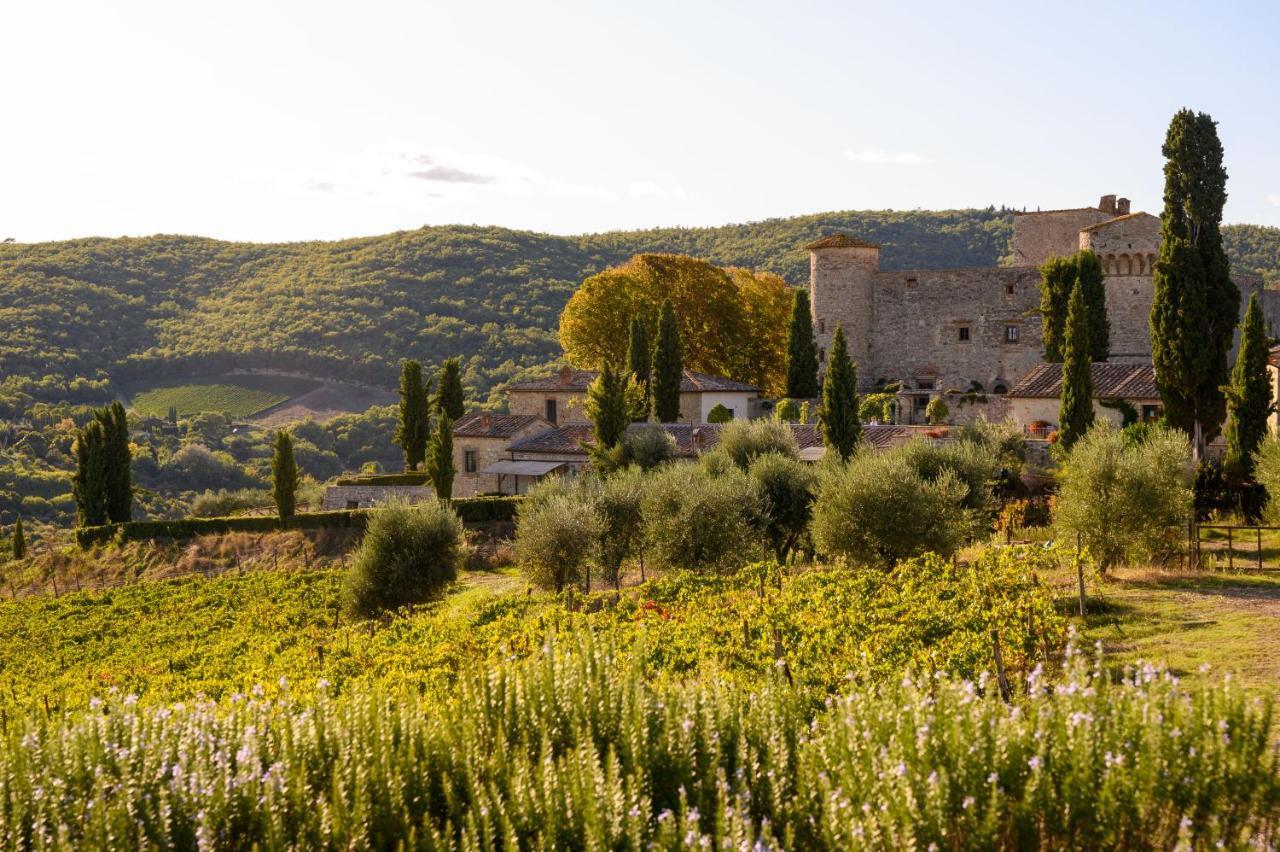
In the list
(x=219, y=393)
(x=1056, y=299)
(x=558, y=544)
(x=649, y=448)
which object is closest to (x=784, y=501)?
(x=558, y=544)

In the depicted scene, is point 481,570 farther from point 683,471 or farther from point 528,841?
point 528,841

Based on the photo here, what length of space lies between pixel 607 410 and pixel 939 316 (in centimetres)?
2129

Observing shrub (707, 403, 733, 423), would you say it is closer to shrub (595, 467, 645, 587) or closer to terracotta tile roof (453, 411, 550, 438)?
terracotta tile roof (453, 411, 550, 438)

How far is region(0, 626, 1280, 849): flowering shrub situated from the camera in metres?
7.28

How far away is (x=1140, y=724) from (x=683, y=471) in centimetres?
2364

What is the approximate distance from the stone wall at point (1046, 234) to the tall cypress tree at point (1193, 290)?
92.9 feet

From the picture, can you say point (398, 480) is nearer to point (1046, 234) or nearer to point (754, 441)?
point (754, 441)

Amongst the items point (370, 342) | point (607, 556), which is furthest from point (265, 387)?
point (607, 556)

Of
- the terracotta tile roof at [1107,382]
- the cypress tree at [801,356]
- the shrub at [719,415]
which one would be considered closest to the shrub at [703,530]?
the terracotta tile roof at [1107,382]

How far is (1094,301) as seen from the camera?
46.0 m

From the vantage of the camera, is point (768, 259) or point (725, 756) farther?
point (768, 259)

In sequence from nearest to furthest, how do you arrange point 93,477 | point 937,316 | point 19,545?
point 19,545 → point 93,477 → point 937,316

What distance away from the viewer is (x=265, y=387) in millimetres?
99188

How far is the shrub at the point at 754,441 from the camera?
3816 cm
